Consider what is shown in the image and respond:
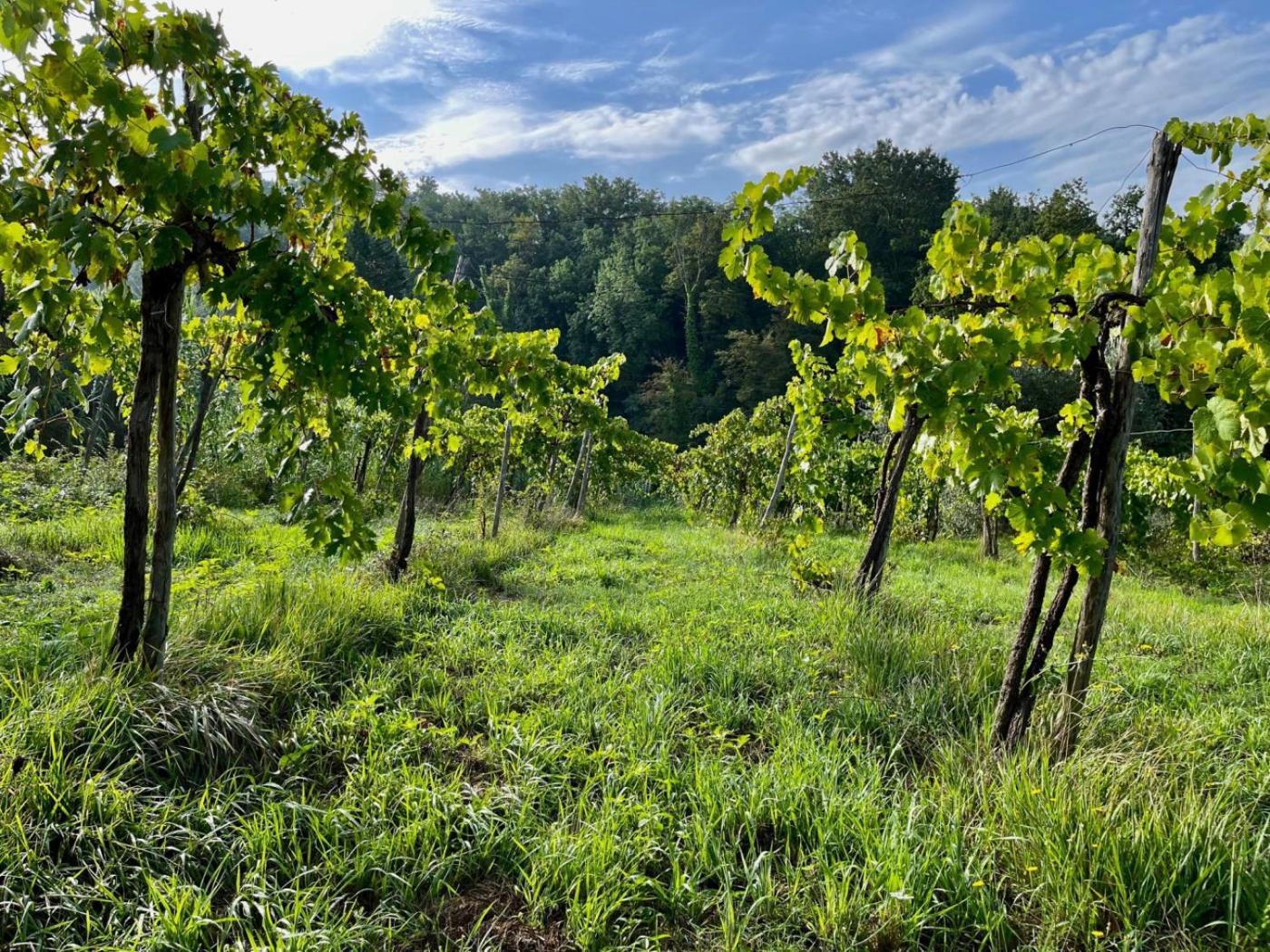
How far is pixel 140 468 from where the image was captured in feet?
9.60

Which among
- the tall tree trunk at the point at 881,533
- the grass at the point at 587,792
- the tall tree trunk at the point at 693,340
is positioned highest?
the tall tree trunk at the point at 693,340

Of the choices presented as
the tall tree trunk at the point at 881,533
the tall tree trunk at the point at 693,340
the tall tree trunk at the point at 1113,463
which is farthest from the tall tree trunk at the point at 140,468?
the tall tree trunk at the point at 693,340

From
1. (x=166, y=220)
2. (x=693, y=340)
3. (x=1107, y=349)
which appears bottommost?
(x=1107, y=349)

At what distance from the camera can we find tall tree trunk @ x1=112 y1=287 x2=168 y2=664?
2.87 m

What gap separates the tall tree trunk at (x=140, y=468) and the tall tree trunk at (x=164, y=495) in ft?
0.09

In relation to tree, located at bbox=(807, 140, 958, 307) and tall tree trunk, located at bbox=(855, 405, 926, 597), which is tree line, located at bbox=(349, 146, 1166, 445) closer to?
tree, located at bbox=(807, 140, 958, 307)

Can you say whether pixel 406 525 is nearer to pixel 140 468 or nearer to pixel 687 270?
pixel 140 468

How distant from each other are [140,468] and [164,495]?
7.6 inches

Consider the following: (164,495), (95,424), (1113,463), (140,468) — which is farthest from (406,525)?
(95,424)

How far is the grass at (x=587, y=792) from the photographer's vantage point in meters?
2.07

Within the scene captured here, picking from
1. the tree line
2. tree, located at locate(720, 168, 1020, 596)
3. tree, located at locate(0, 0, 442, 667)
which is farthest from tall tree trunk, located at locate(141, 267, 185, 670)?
the tree line

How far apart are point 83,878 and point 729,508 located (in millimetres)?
13769

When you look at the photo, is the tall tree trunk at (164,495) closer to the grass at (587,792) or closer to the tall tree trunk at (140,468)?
the tall tree trunk at (140,468)

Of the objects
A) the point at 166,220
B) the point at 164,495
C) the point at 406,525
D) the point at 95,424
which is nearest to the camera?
the point at 166,220
